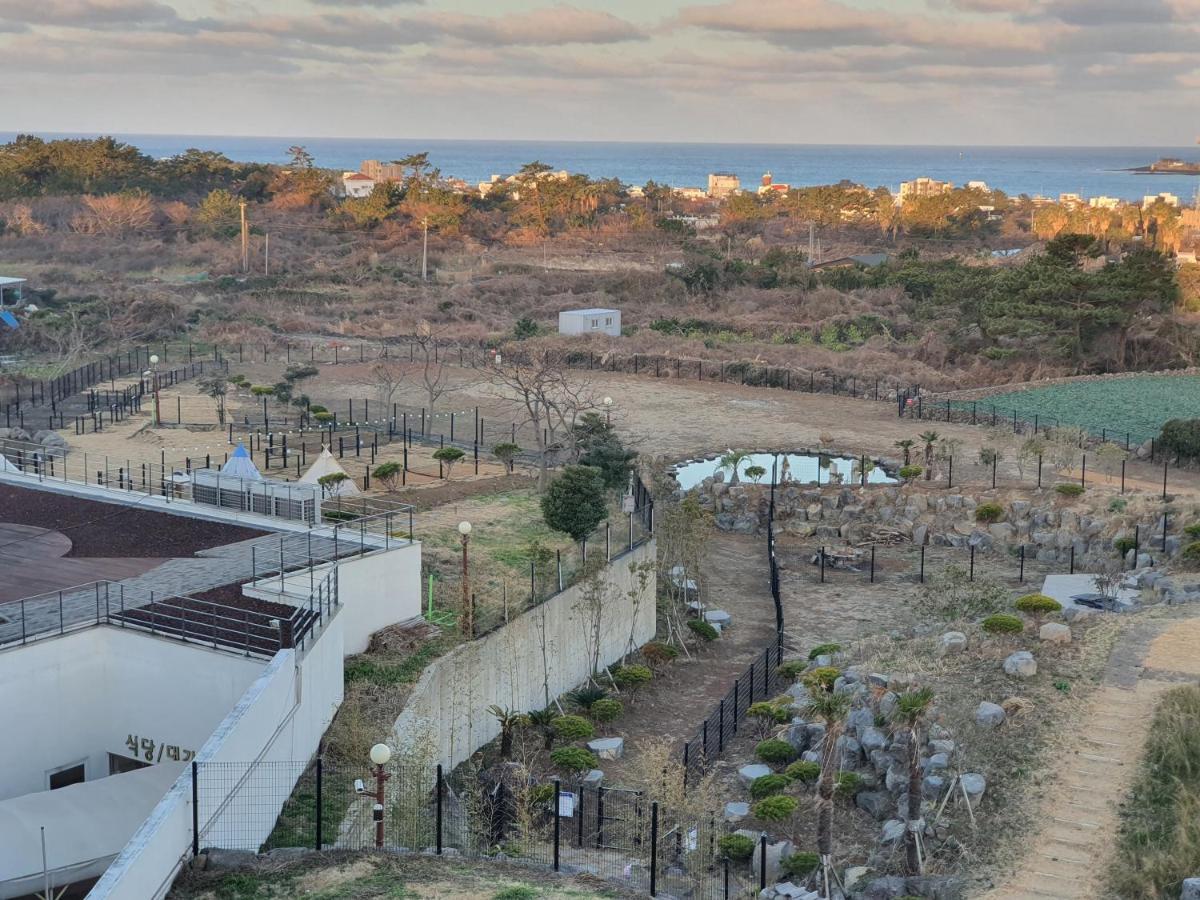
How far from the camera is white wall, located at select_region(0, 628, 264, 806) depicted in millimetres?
17891

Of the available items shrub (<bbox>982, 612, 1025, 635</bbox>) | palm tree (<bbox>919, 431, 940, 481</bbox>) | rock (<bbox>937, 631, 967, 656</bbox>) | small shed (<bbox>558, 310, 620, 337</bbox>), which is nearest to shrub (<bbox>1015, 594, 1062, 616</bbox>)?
shrub (<bbox>982, 612, 1025, 635</bbox>)

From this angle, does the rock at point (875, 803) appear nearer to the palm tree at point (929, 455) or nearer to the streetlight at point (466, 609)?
the streetlight at point (466, 609)

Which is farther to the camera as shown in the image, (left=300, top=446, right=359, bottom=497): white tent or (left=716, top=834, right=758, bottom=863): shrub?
(left=300, top=446, right=359, bottom=497): white tent

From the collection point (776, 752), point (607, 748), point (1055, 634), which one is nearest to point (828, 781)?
point (776, 752)

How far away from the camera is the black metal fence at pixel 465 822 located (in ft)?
51.0

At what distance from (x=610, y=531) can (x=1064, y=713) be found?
32.6 feet

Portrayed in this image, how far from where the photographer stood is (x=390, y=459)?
34.6 m

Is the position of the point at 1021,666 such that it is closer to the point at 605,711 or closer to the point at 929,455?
the point at 605,711

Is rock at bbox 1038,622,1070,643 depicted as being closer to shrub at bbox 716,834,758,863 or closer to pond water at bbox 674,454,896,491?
shrub at bbox 716,834,758,863

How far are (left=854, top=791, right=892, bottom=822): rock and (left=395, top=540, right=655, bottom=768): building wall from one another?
537 centimetres

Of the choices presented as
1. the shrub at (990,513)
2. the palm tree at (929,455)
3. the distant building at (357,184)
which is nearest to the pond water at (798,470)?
the palm tree at (929,455)

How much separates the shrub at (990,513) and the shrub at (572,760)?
14137 mm

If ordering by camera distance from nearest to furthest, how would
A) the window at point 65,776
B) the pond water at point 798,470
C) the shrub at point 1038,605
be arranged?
the window at point 65,776 < the shrub at point 1038,605 < the pond water at point 798,470

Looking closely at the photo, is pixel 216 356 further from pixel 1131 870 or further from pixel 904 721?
pixel 1131 870
